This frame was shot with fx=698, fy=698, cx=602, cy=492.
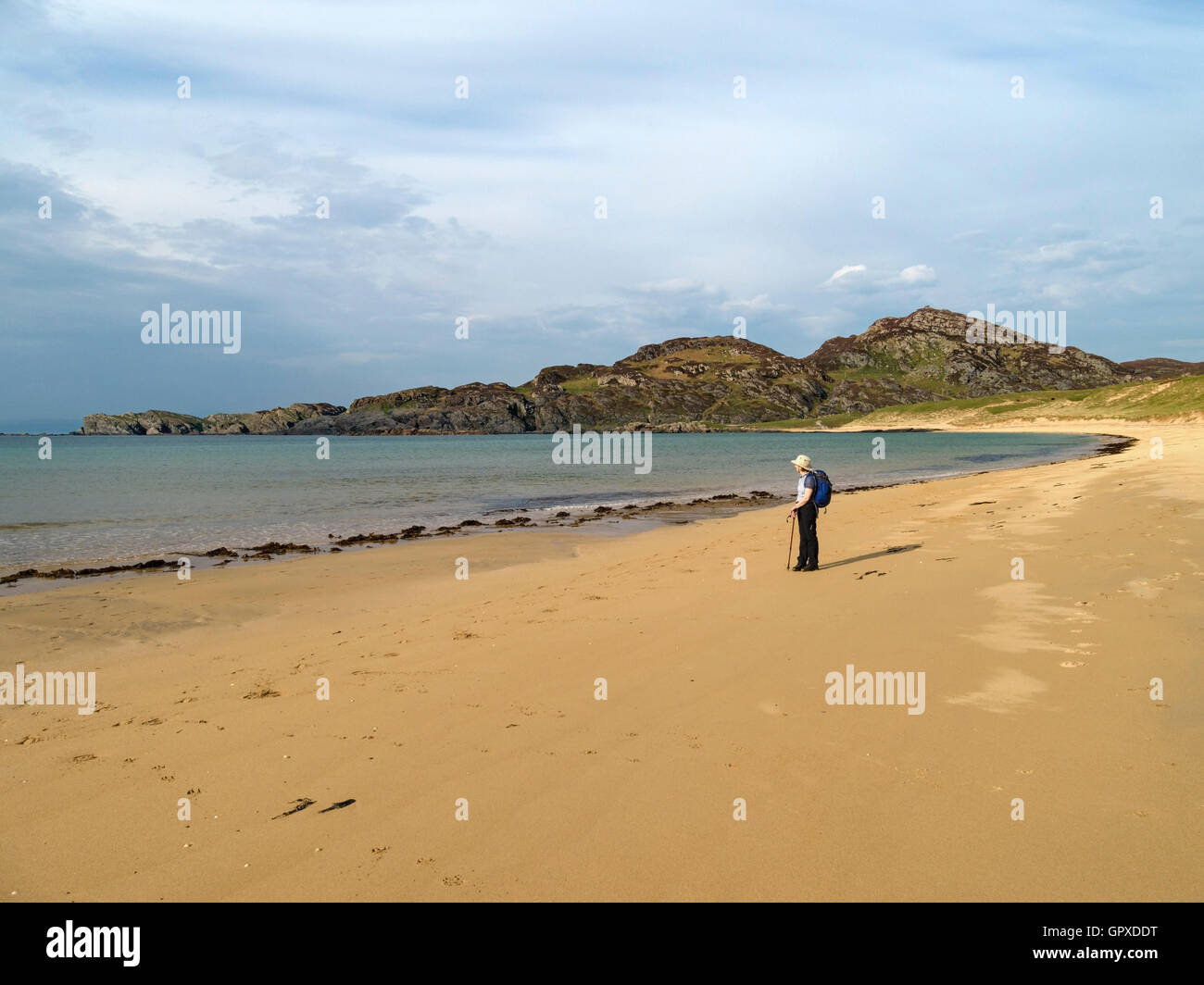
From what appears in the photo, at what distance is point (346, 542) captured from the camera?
2120 cm

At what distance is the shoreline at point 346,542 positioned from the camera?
16.4 m

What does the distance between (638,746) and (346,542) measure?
17.3m

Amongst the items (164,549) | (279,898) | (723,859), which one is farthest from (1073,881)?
(164,549)

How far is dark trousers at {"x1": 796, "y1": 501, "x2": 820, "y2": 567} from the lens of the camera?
43.7ft

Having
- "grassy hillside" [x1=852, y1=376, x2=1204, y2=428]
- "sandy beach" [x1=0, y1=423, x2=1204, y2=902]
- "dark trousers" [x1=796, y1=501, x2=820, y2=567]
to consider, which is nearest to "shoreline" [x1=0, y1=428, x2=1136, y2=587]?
"sandy beach" [x1=0, y1=423, x2=1204, y2=902]

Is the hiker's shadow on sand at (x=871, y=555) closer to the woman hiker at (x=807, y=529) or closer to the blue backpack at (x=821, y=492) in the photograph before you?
the woman hiker at (x=807, y=529)

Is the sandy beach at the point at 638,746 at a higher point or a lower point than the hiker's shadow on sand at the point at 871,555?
lower

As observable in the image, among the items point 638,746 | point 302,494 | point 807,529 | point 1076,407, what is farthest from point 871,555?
point 1076,407

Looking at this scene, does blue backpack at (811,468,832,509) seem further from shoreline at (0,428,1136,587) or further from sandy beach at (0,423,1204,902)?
shoreline at (0,428,1136,587)

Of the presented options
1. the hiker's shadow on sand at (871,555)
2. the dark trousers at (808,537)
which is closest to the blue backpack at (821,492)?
the dark trousers at (808,537)

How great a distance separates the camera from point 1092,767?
509cm

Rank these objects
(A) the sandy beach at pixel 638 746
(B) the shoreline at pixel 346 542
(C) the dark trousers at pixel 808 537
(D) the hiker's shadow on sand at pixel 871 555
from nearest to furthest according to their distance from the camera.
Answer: (A) the sandy beach at pixel 638 746
(C) the dark trousers at pixel 808 537
(D) the hiker's shadow on sand at pixel 871 555
(B) the shoreline at pixel 346 542

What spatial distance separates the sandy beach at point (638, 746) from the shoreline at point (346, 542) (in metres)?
4.66
